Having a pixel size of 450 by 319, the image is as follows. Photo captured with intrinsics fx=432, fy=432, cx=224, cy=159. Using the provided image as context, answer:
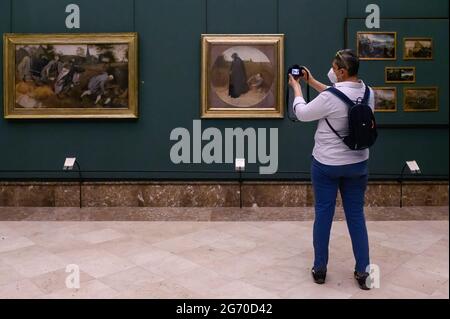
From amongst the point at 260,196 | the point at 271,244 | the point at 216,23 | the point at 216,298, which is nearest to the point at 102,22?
the point at 216,23

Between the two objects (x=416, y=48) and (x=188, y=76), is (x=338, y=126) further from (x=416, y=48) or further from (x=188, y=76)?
(x=416, y=48)

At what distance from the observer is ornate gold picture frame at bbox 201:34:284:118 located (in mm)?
6809

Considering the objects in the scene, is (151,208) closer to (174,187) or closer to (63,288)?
(174,187)

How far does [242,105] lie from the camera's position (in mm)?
6883

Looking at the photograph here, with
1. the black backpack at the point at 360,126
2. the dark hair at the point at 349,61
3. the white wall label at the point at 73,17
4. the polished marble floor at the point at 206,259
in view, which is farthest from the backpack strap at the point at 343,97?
the white wall label at the point at 73,17

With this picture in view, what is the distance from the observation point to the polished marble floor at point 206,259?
12.2 ft

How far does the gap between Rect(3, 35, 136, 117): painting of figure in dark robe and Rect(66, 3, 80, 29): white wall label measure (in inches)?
11.6

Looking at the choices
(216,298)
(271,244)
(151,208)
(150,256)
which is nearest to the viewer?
(216,298)

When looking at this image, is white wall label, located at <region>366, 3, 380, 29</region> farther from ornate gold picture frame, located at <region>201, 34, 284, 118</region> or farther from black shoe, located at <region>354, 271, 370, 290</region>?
black shoe, located at <region>354, 271, 370, 290</region>

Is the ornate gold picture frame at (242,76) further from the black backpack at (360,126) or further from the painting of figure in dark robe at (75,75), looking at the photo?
the black backpack at (360,126)

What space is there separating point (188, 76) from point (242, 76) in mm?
873

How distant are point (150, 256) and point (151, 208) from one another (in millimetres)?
2299

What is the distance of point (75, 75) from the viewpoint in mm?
6852

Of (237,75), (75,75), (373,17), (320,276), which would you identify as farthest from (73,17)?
(320,276)
